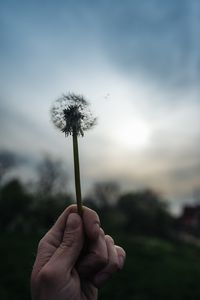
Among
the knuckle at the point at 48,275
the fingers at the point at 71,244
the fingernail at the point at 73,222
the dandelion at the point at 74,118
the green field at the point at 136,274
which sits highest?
the dandelion at the point at 74,118

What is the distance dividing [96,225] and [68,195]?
3644 cm

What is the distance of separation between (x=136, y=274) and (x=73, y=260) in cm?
2470

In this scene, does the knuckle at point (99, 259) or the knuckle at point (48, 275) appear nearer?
the knuckle at point (48, 275)

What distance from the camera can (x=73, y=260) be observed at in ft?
9.24

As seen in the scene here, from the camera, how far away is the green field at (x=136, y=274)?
21766 millimetres

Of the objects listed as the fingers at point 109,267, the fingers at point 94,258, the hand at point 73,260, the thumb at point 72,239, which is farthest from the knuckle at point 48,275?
the fingers at point 109,267

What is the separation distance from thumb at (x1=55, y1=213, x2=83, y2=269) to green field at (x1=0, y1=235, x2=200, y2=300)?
1833cm

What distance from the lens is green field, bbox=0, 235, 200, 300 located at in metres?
21.8

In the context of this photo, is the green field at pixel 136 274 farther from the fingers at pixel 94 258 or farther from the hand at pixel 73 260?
the fingers at pixel 94 258

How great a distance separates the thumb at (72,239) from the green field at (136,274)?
18332 millimetres

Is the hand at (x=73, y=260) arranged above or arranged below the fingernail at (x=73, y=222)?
below

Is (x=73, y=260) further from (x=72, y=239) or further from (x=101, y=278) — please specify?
(x=101, y=278)

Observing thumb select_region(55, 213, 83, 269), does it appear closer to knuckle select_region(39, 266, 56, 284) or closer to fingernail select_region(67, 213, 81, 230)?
fingernail select_region(67, 213, 81, 230)

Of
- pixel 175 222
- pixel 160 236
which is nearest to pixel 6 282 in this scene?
pixel 160 236
